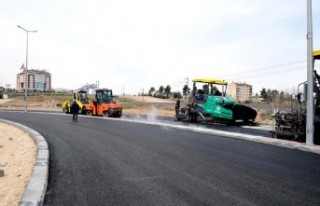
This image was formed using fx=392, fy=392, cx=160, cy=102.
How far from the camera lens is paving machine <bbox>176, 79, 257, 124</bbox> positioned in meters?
24.7

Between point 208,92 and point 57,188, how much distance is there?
1951cm

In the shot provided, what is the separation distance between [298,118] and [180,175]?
8551mm

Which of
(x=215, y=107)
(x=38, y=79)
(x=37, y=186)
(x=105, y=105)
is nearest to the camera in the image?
(x=37, y=186)

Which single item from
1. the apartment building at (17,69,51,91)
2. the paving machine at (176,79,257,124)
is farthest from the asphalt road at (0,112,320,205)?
the apartment building at (17,69,51,91)

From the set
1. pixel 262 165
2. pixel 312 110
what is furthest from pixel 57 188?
pixel 312 110

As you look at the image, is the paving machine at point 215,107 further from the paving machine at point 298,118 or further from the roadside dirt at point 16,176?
the roadside dirt at point 16,176

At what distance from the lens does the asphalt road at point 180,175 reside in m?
6.32

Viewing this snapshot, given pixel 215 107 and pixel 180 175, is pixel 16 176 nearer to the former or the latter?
pixel 180 175

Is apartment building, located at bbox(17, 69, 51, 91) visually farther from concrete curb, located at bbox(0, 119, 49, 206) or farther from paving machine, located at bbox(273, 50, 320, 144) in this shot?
concrete curb, located at bbox(0, 119, 49, 206)

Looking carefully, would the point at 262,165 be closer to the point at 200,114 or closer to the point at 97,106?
the point at 200,114

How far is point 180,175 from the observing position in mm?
8109

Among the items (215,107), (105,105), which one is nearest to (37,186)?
(215,107)

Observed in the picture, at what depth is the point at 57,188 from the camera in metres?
7.00

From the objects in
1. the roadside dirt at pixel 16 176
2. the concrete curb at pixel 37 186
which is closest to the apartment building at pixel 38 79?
the roadside dirt at pixel 16 176
